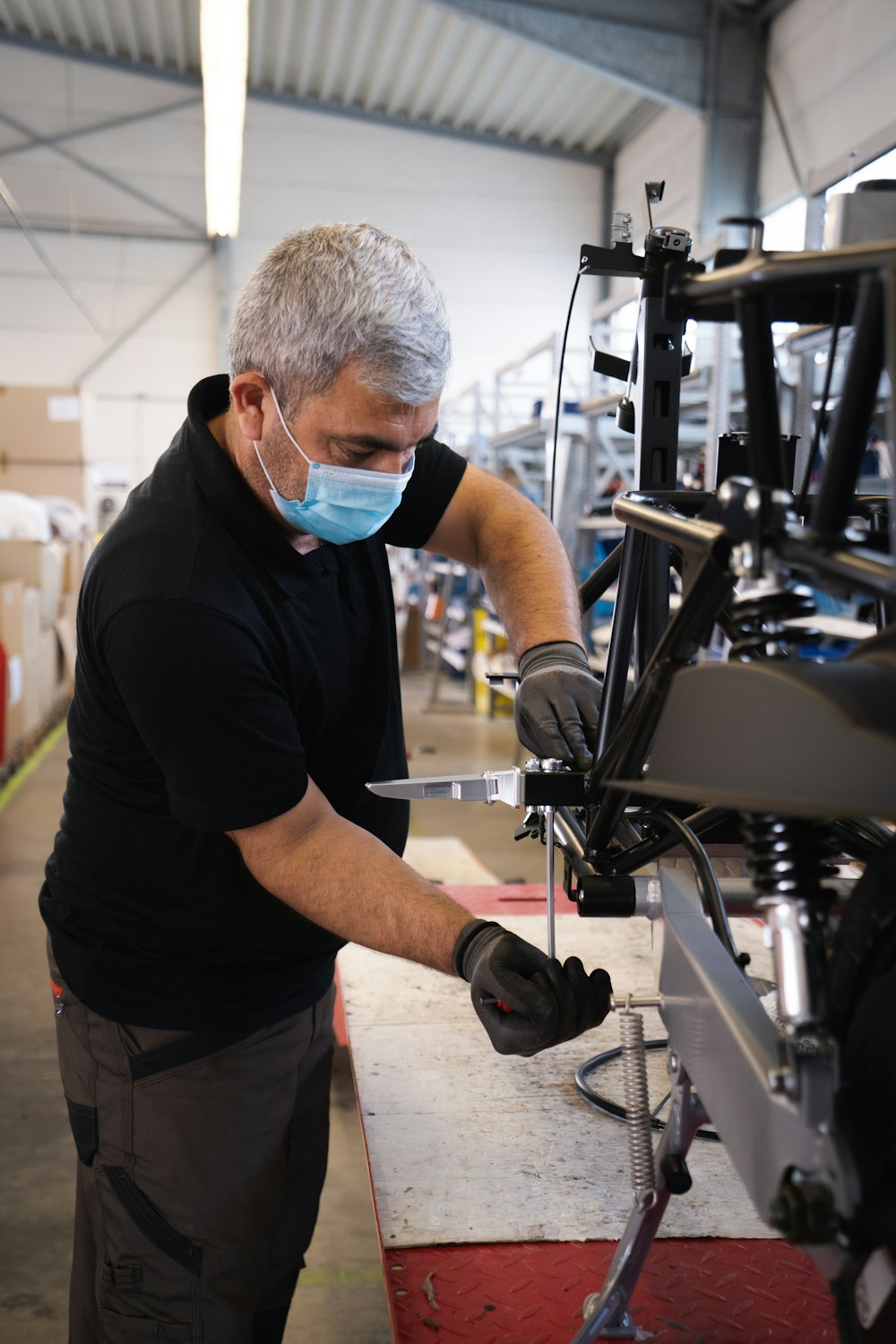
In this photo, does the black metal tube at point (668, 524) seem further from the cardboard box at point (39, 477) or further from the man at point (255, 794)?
the cardboard box at point (39, 477)

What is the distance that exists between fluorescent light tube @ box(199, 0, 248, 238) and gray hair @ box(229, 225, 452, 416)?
4848 millimetres

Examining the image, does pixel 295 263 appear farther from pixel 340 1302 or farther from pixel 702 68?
pixel 702 68

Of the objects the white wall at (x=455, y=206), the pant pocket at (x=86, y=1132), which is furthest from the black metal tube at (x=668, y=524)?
the white wall at (x=455, y=206)

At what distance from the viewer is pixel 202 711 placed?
1.17 m

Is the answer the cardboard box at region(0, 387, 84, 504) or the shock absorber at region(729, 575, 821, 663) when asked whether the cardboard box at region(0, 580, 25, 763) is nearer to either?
the cardboard box at region(0, 387, 84, 504)

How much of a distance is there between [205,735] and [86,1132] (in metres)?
0.66

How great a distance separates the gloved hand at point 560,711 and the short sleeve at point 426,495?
39 cm

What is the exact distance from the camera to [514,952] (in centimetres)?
103

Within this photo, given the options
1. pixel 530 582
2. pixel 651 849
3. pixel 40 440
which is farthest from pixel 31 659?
pixel 651 849

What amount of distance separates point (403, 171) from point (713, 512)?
12.7 metres

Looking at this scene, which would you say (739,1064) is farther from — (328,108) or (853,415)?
(328,108)

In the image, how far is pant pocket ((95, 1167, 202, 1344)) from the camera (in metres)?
1.40

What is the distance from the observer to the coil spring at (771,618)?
73cm

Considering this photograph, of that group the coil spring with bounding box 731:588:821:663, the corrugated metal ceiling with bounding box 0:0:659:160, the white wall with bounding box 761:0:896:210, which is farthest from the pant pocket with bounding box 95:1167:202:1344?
the corrugated metal ceiling with bounding box 0:0:659:160
